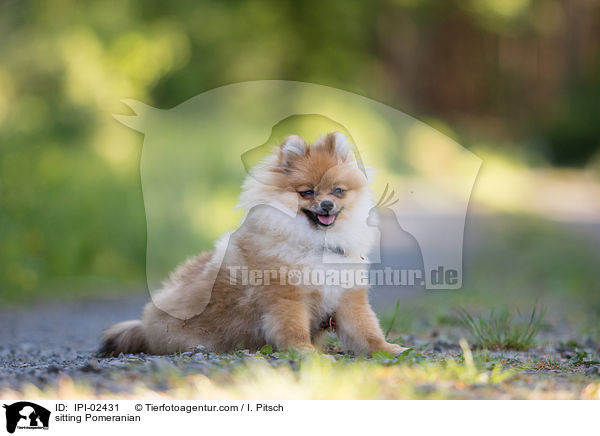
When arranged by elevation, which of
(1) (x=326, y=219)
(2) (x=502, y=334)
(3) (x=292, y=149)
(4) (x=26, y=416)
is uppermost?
(3) (x=292, y=149)

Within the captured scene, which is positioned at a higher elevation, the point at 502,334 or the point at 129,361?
the point at 502,334

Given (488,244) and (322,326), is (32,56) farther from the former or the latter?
(322,326)

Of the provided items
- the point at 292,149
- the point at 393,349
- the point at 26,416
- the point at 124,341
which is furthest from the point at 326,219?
the point at 26,416

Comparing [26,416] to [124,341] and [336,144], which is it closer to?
[124,341]

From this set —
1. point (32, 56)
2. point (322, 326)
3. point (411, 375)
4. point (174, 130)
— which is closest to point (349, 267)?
point (322, 326)

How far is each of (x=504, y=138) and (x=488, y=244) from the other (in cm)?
1271

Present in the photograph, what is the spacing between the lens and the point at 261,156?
4758 millimetres

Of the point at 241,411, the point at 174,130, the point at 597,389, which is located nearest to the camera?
the point at 241,411

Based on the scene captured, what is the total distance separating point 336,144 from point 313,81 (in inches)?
573

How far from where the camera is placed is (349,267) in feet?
14.2

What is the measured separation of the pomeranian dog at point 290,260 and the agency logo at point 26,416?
118cm

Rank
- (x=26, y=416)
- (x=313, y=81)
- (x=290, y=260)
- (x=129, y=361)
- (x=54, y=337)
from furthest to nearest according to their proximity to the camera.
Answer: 1. (x=313, y=81)
2. (x=54, y=337)
3. (x=290, y=260)
4. (x=129, y=361)
5. (x=26, y=416)

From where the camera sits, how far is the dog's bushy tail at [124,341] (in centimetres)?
467

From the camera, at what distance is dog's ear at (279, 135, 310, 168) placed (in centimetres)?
437
